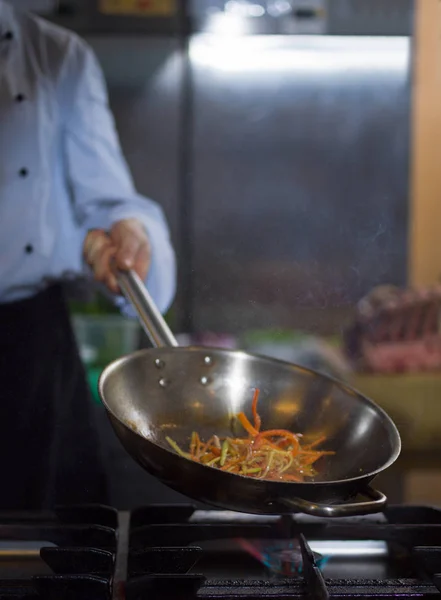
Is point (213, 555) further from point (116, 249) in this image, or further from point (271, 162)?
point (271, 162)

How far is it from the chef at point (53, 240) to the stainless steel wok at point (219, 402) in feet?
0.29

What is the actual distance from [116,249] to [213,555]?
40cm

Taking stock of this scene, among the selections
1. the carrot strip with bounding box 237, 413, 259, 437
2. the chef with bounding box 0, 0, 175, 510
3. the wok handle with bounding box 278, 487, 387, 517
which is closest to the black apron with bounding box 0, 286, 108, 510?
the chef with bounding box 0, 0, 175, 510

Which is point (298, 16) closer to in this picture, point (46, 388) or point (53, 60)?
point (53, 60)

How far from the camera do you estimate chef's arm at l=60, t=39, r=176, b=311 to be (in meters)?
1.04

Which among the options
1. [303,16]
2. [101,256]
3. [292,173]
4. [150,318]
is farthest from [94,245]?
[303,16]

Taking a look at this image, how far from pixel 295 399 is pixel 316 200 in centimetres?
29

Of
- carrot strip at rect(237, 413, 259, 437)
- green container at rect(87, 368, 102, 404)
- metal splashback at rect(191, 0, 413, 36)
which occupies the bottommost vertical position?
green container at rect(87, 368, 102, 404)

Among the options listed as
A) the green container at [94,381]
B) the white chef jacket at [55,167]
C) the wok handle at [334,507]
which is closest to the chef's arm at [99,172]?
the white chef jacket at [55,167]

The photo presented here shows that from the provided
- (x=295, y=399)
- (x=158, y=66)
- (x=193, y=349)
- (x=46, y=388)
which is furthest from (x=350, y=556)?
(x=158, y=66)

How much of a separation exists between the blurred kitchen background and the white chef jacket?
3 cm

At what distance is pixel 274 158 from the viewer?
3.56 feet

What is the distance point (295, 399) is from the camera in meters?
0.96

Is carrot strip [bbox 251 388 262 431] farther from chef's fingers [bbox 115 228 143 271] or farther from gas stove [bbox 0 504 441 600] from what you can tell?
chef's fingers [bbox 115 228 143 271]
